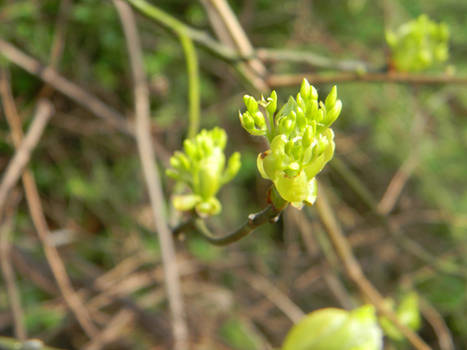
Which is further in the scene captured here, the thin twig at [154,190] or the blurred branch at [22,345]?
the thin twig at [154,190]

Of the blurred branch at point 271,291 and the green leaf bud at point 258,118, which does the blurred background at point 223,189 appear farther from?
the green leaf bud at point 258,118

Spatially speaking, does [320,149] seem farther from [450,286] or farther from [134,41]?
[450,286]

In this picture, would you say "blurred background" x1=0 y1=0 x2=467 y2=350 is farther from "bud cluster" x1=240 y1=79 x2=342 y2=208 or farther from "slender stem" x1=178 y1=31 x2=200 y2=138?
Result: "bud cluster" x1=240 y1=79 x2=342 y2=208

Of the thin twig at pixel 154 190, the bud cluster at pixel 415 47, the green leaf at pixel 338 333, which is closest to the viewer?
the green leaf at pixel 338 333

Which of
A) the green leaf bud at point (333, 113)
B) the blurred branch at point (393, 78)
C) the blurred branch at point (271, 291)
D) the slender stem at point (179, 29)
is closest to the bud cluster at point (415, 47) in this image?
the blurred branch at point (393, 78)

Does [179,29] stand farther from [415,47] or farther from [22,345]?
[22,345]

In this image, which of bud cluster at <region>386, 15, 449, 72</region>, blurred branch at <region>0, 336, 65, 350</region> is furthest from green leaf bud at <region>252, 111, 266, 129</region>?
bud cluster at <region>386, 15, 449, 72</region>
